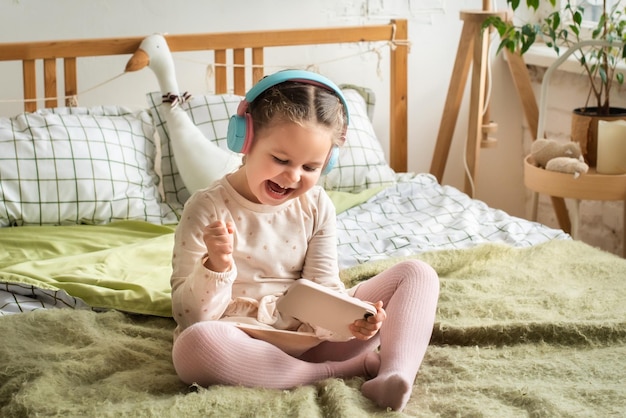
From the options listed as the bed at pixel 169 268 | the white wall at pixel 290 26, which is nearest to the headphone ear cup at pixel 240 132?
the bed at pixel 169 268

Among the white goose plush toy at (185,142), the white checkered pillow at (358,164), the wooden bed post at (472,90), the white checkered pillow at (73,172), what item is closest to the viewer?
the white checkered pillow at (73,172)

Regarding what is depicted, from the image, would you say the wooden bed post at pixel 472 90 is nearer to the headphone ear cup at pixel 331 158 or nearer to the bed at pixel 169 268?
the bed at pixel 169 268

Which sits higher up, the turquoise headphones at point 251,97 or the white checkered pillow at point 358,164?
the turquoise headphones at point 251,97

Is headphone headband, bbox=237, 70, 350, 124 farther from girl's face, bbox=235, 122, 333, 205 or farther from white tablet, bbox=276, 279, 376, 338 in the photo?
white tablet, bbox=276, 279, 376, 338

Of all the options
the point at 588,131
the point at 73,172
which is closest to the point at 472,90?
the point at 588,131

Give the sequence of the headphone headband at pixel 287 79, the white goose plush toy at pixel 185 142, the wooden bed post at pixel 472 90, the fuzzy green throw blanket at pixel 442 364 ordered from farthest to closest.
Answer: the wooden bed post at pixel 472 90, the white goose plush toy at pixel 185 142, the headphone headband at pixel 287 79, the fuzzy green throw blanket at pixel 442 364

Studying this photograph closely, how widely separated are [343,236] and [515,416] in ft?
3.16

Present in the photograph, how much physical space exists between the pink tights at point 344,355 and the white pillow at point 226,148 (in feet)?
3.28

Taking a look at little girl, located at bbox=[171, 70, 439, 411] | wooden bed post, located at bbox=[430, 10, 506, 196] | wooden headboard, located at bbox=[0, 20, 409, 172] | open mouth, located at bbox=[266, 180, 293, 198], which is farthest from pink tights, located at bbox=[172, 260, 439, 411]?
wooden bed post, located at bbox=[430, 10, 506, 196]

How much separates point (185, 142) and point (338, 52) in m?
0.86

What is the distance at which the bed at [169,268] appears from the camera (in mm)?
1377

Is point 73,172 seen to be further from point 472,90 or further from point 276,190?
point 472,90

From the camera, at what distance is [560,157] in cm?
257

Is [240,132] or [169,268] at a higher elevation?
[240,132]
